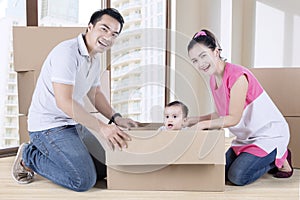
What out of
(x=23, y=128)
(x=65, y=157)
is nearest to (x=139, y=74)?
(x=65, y=157)

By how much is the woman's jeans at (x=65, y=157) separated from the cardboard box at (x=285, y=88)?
824mm

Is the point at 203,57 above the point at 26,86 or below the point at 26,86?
above

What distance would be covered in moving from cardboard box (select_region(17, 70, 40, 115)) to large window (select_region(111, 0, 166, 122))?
341 millimetres

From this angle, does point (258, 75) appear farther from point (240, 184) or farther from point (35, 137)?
point (35, 137)

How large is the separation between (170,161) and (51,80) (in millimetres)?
502

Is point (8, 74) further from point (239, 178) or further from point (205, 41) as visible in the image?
point (239, 178)

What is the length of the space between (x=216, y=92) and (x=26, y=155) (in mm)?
Answer: 743

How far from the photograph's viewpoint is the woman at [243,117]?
1625 mm

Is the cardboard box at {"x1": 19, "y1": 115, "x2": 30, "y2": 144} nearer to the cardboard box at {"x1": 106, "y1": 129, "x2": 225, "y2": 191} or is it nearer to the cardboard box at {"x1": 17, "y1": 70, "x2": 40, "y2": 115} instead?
the cardboard box at {"x1": 17, "y1": 70, "x2": 40, "y2": 115}

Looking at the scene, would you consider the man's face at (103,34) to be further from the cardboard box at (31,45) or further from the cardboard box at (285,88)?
the cardboard box at (285,88)

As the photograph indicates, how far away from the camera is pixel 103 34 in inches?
64.2

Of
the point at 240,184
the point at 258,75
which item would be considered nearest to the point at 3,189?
the point at 240,184

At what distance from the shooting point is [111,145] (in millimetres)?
1479

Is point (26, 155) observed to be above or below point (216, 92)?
below
